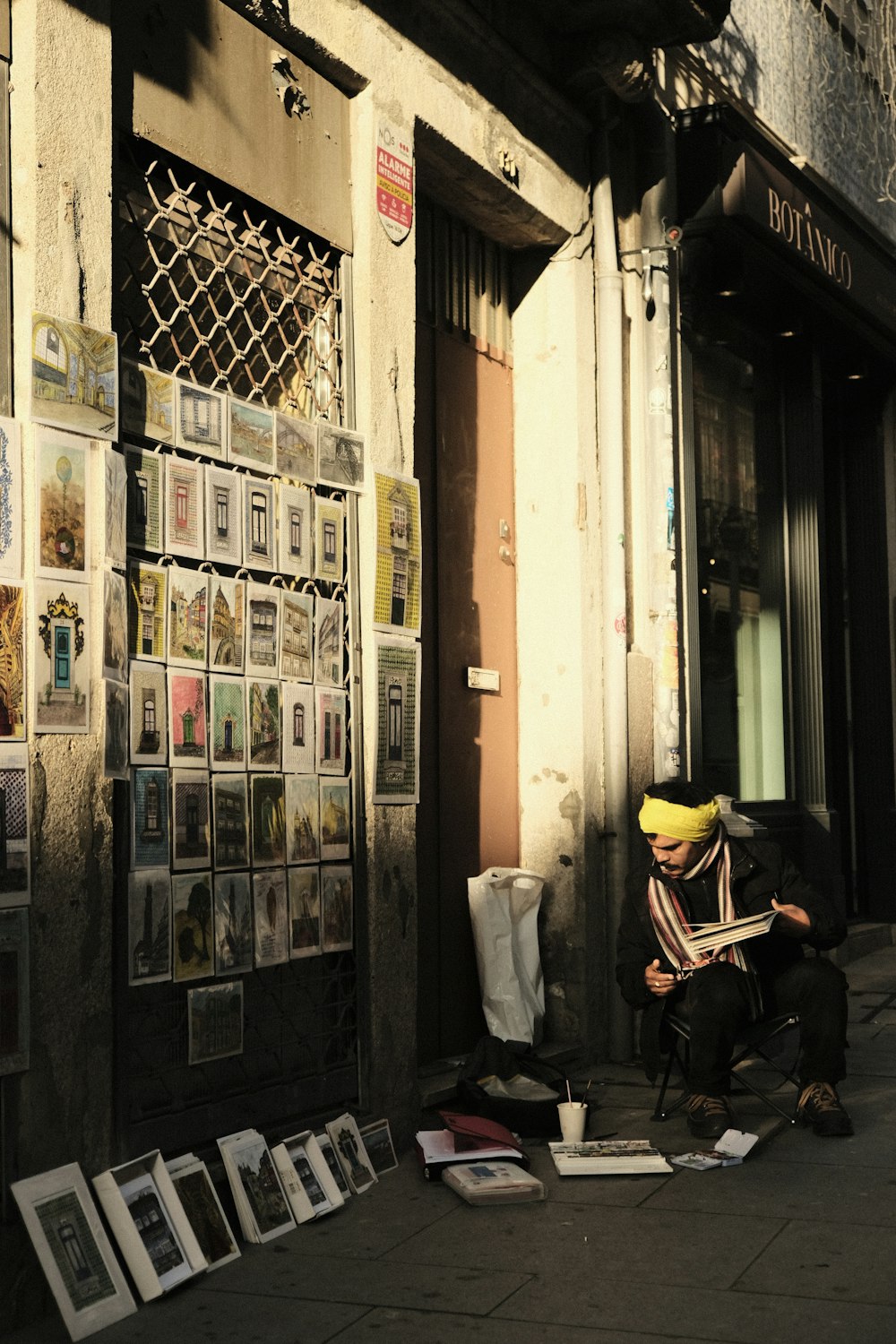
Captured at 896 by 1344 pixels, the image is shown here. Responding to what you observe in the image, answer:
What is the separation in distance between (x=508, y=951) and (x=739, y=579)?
3666mm

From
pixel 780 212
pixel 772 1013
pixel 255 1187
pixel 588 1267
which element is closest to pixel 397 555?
pixel 772 1013

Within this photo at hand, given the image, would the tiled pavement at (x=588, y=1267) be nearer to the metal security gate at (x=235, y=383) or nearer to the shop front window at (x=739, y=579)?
the metal security gate at (x=235, y=383)

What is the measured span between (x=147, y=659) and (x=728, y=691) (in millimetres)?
5390

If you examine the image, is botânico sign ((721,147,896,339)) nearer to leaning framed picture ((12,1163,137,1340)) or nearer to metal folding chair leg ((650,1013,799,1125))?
metal folding chair leg ((650,1013,799,1125))

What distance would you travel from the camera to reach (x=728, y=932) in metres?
5.84

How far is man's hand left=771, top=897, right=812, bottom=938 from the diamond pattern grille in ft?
7.82

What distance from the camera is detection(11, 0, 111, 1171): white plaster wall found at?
4172 millimetres

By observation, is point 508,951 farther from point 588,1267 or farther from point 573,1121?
point 588,1267

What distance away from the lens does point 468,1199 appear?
5.01 m

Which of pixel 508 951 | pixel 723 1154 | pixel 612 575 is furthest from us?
pixel 612 575

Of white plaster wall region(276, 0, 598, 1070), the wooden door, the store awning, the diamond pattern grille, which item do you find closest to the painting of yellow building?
white plaster wall region(276, 0, 598, 1070)

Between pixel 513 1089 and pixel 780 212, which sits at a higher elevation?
pixel 780 212

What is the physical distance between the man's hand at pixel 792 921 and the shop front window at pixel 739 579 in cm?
294

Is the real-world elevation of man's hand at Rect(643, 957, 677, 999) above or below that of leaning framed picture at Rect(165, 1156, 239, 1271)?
above
